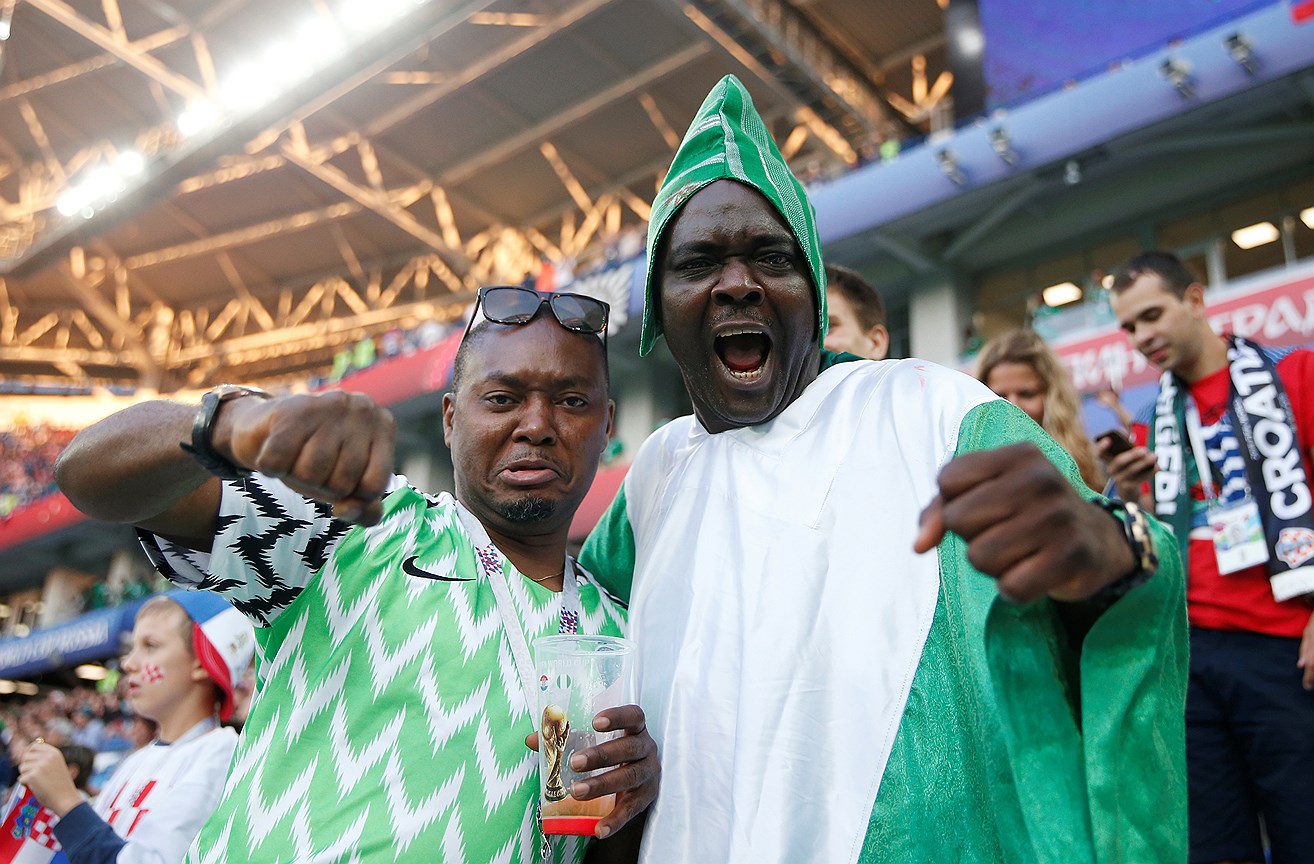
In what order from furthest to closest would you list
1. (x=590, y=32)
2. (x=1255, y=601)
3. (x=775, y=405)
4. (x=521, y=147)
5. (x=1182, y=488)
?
(x=521, y=147)
(x=590, y=32)
(x=1182, y=488)
(x=1255, y=601)
(x=775, y=405)

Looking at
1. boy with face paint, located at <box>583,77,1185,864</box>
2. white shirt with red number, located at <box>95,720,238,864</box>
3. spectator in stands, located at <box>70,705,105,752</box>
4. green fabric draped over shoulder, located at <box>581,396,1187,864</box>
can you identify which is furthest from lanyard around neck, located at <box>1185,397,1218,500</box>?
spectator in stands, located at <box>70,705,105,752</box>

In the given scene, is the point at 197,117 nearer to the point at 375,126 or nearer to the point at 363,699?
the point at 375,126

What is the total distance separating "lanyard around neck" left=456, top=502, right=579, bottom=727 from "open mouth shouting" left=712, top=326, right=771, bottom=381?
0.58m

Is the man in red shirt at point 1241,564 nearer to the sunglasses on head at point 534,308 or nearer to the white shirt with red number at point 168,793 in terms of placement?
the sunglasses on head at point 534,308

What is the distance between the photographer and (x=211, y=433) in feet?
4.55

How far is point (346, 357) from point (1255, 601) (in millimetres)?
21632

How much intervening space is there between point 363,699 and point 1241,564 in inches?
93.6

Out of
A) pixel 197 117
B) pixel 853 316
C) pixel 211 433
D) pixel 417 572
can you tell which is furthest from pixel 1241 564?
pixel 197 117

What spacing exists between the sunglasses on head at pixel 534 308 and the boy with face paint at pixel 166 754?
1658 mm

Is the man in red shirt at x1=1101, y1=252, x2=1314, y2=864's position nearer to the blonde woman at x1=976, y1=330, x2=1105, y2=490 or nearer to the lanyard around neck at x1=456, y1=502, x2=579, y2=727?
→ the blonde woman at x1=976, y1=330, x2=1105, y2=490

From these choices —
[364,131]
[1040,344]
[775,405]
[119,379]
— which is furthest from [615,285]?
[119,379]

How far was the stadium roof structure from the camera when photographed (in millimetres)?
17594

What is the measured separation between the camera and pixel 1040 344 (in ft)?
11.2

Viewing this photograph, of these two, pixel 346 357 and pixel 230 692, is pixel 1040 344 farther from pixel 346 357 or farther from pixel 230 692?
pixel 346 357
